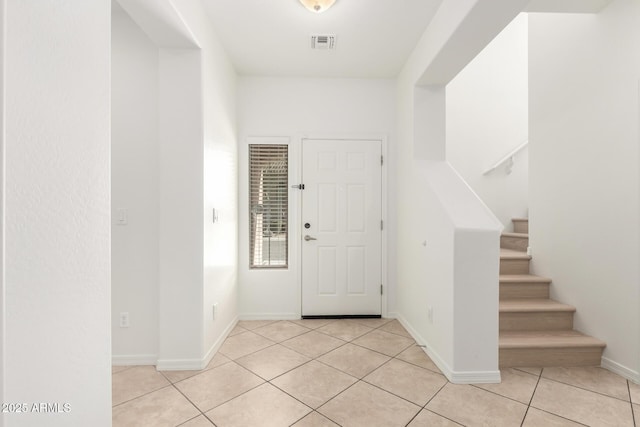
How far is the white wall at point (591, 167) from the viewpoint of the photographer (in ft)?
6.98

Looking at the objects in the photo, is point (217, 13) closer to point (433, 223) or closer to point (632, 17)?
point (433, 223)

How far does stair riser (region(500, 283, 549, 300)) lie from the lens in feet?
9.09

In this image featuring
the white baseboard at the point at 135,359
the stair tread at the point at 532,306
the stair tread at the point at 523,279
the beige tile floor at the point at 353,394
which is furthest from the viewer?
the stair tread at the point at 523,279

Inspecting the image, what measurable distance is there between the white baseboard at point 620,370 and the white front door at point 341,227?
188 cm

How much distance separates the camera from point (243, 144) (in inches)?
133

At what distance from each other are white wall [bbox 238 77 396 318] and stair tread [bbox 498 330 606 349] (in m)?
1.28

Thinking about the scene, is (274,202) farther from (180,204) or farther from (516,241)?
(516,241)

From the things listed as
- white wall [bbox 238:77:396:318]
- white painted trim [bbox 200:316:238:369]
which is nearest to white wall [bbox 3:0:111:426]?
white painted trim [bbox 200:316:238:369]

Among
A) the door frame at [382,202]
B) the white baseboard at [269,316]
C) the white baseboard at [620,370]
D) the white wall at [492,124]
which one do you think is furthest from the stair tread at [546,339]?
the white baseboard at [269,316]

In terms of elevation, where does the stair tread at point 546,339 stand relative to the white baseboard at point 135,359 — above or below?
above

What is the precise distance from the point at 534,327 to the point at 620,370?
54 centimetres

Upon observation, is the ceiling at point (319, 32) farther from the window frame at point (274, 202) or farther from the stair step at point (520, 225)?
the stair step at point (520, 225)

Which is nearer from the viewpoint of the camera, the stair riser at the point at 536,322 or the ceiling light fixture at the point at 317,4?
the ceiling light fixture at the point at 317,4

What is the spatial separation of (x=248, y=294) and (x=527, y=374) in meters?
2.61
